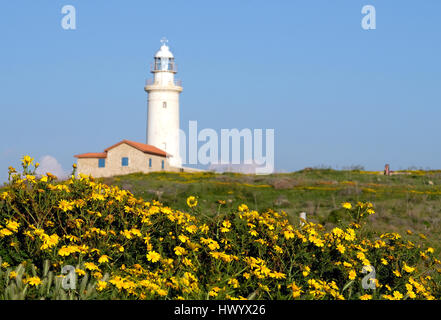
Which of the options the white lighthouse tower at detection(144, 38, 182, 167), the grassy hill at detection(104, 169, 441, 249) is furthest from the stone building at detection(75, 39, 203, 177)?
the grassy hill at detection(104, 169, 441, 249)

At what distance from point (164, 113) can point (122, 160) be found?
6.59m

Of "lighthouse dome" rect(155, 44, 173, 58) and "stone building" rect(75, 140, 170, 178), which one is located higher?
"lighthouse dome" rect(155, 44, 173, 58)

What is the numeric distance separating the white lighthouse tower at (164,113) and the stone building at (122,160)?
2168 mm

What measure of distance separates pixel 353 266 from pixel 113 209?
2.79 meters

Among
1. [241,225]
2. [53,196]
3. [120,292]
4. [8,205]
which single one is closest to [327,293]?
[241,225]

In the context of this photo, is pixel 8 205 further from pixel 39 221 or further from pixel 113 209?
pixel 113 209

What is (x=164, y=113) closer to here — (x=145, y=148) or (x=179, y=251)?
(x=145, y=148)

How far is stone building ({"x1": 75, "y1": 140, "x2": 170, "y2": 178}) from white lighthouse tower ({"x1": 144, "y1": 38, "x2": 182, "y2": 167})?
7.11ft

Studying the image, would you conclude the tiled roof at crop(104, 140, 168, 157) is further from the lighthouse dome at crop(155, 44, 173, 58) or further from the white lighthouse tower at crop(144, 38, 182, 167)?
the lighthouse dome at crop(155, 44, 173, 58)

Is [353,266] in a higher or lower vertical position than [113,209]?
lower

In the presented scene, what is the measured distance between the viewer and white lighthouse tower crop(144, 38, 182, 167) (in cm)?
5400

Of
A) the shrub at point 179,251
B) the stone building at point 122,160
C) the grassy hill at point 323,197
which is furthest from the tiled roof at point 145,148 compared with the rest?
the shrub at point 179,251

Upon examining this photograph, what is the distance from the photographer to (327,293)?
604 cm
